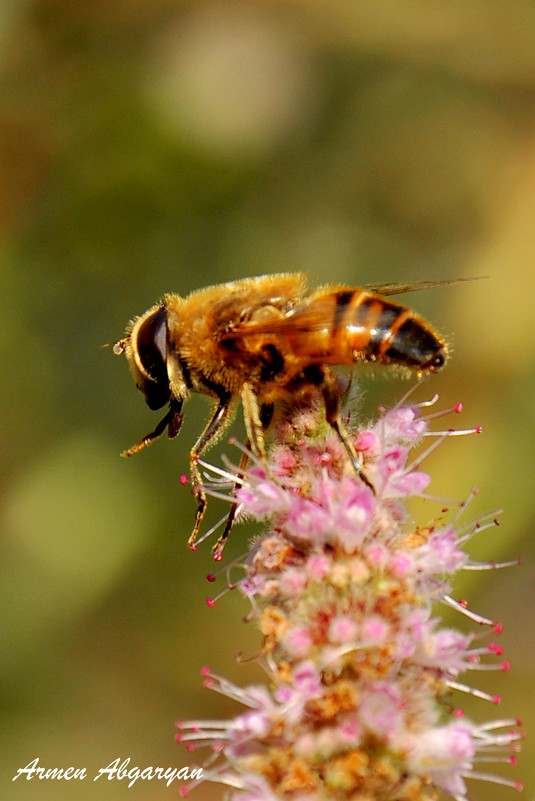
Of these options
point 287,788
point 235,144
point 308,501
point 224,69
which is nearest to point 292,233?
point 235,144

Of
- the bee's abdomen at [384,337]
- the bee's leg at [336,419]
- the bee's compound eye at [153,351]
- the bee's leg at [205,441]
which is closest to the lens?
the bee's leg at [336,419]

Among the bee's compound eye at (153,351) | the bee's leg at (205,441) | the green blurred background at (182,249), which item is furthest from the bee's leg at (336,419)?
the green blurred background at (182,249)

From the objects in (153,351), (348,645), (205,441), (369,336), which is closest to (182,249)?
(153,351)

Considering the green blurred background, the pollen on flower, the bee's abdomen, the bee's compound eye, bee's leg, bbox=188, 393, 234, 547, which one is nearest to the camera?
the pollen on flower

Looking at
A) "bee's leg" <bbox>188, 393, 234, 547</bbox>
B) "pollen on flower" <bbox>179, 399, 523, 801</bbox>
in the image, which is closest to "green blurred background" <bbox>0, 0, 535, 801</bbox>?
"bee's leg" <bbox>188, 393, 234, 547</bbox>

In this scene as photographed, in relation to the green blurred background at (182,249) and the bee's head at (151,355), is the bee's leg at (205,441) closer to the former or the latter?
the bee's head at (151,355)

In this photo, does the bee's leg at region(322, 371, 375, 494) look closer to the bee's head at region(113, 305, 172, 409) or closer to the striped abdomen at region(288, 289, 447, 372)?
the striped abdomen at region(288, 289, 447, 372)
